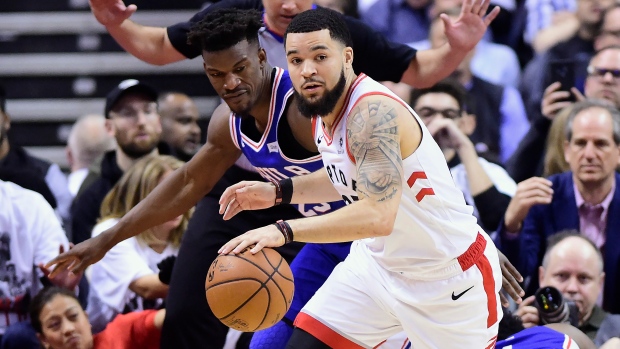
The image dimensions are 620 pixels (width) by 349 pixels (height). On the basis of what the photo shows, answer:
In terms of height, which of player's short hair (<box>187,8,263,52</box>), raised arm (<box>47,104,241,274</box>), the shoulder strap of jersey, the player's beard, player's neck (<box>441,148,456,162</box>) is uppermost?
player's short hair (<box>187,8,263,52</box>)

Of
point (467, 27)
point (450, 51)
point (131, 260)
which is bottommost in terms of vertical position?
point (131, 260)

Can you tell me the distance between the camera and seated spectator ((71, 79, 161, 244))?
727 centimetres

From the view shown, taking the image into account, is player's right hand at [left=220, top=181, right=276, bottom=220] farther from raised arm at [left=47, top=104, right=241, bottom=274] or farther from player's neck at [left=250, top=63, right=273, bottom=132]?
raised arm at [left=47, top=104, right=241, bottom=274]

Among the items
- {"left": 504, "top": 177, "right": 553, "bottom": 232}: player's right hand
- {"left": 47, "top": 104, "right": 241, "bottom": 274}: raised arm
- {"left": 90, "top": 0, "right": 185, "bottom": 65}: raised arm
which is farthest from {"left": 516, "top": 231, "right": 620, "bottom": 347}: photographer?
{"left": 90, "top": 0, "right": 185, "bottom": 65}: raised arm

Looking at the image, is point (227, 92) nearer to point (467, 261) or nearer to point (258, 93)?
point (258, 93)

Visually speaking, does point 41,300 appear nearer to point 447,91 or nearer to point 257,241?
point 257,241

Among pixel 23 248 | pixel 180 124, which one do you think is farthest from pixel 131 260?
pixel 180 124

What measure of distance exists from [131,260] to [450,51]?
7.59 ft

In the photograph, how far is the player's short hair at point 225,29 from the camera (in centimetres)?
468

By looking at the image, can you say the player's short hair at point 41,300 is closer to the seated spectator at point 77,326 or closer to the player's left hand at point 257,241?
the seated spectator at point 77,326

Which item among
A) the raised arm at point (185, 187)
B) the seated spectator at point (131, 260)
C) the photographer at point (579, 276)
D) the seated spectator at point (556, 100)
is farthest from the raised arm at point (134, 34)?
the seated spectator at point (556, 100)

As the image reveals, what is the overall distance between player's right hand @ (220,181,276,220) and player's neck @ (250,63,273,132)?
0.44m

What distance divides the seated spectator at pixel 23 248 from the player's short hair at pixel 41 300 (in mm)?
126

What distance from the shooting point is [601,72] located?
717cm
